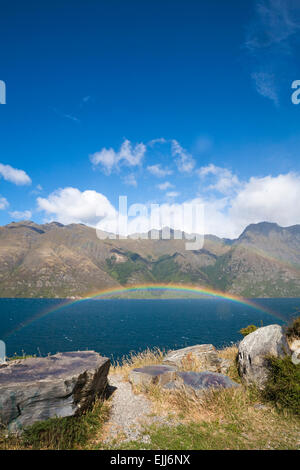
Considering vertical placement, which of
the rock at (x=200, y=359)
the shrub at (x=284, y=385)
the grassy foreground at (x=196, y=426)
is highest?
the shrub at (x=284, y=385)

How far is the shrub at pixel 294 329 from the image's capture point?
15.2m

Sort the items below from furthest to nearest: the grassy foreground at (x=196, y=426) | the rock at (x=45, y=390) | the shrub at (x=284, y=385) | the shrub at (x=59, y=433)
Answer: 1. the shrub at (x=284, y=385)
2. the rock at (x=45, y=390)
3. the grassy foreground at (x=196, y=426)
4. the shrub at (x=59, y=433)

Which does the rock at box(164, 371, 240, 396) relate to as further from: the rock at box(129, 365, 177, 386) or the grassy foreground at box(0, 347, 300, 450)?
the rock at box(129, 365, 177, 386)

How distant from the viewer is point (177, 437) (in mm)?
7938

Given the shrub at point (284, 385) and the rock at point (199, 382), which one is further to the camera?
the rock at point (199, 382)

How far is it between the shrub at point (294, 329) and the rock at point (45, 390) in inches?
482

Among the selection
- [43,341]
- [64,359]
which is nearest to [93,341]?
[43,341]

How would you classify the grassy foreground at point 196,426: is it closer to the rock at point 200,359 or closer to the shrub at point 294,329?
the rock at point 200,359

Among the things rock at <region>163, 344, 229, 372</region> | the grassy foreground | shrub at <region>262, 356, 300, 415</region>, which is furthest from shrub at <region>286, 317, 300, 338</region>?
the grassy foreground

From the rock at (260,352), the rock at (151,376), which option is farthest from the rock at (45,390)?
the rock at (260,352)

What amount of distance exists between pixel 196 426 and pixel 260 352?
A: 15.9 feet

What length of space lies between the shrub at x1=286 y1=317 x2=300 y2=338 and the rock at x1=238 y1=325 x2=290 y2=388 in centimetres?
429

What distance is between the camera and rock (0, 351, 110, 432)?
7723mm

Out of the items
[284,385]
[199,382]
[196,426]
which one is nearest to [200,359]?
[199,382]
